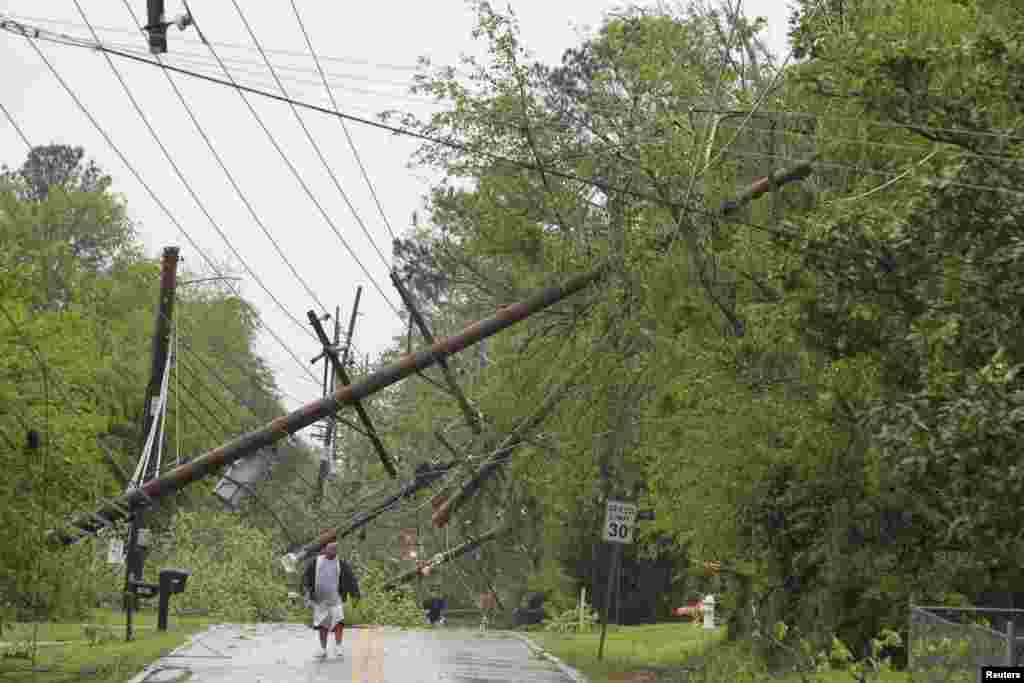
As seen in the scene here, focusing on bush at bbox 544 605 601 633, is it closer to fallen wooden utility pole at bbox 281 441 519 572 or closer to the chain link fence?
fallen wooden utility pole at bbox 281 441 519 572

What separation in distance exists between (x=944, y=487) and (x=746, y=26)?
1177 centimetres

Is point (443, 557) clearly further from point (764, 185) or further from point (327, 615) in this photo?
point (764, 185)

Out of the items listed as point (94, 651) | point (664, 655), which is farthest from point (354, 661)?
point (664, 655)

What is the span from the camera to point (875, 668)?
1609 centimetres

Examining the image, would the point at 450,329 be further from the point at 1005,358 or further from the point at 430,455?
the point at 1005,358

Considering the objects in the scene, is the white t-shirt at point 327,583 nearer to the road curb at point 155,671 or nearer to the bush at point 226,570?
the road curb at point 155,671

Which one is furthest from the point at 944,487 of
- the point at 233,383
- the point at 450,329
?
the point at 233,383

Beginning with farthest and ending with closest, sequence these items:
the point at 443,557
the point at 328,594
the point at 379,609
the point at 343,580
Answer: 1. the point at 379,609
2. the point at 443,557
3. the point at 343,580
4. the point at 328,594

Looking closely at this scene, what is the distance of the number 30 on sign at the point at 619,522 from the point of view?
90.6 feet

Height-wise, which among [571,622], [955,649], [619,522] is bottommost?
[571,622]

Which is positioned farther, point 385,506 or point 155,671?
point 385,506

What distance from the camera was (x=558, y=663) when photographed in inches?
1064

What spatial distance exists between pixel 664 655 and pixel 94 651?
10.4 meters

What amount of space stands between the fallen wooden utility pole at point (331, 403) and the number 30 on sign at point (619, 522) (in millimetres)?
3616
